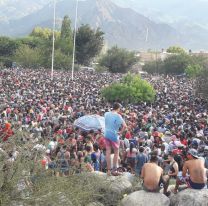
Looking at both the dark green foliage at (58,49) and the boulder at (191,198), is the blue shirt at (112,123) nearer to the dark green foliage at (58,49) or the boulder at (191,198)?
the boulder at (191,198)

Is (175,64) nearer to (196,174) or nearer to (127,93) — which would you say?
(127,93)

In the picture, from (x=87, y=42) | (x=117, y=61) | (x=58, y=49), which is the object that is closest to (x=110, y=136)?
(x=58, y=49)

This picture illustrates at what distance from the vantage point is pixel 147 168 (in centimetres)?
836

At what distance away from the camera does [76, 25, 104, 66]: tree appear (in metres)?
67.8

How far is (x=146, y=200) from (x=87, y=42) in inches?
2395

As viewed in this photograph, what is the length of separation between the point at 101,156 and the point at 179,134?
185 inches

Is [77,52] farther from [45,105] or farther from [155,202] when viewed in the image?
[155,202]

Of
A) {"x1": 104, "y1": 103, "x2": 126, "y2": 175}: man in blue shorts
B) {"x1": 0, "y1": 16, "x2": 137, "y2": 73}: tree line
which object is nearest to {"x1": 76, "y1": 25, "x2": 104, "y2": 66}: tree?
{"x1": 0, "y1": 16, "x2": 137, "y2": 73}: tree line

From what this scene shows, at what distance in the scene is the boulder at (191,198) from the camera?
26.2 ft

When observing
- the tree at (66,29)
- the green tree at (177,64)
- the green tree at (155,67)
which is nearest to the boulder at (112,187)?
the green tree at (177,64)

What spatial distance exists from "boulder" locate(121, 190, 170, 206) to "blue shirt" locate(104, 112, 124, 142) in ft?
4.59

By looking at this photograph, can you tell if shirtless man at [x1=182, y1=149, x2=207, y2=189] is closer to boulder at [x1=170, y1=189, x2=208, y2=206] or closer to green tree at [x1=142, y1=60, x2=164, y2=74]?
boulder at [x1=170, y1=189, x2=208, y2=206]

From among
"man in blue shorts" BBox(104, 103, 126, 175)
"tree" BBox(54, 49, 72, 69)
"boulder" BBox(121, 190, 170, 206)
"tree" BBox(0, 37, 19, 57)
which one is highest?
"tree" BBox(0, 37, 19, 57)

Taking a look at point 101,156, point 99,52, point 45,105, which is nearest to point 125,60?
point 99,52
